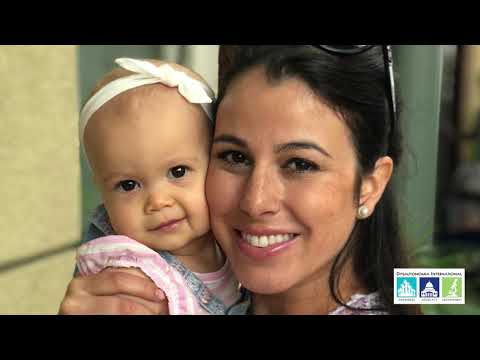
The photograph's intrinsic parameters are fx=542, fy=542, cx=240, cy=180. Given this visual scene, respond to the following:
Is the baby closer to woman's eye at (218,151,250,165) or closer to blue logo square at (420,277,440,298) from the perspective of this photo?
woman's eye at (218,151,250,165)

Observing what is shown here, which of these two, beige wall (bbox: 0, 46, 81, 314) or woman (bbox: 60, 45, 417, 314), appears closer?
woman (bbox: 60, 45, 417, 314)

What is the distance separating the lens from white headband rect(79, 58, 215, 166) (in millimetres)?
843

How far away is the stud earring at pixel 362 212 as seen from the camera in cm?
89

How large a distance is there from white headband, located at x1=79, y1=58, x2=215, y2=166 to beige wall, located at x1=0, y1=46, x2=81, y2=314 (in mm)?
155

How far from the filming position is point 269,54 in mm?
849

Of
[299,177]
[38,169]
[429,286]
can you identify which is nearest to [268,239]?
[299,177]

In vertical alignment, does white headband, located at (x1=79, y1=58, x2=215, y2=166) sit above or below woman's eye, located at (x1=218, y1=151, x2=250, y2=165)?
above

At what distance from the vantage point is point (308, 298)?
0.96 metres

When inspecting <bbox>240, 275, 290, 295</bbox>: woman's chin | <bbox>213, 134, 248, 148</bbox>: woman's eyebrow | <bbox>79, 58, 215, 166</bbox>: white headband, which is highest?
<bbox>79, 58, 215, 166</bbox>: white headband

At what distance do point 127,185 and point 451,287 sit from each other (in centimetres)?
60

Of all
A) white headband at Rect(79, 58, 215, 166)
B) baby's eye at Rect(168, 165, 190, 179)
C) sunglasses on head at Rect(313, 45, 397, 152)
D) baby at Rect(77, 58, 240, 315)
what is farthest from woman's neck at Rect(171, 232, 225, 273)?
sunglasses on head at Rect(313, 45, 397, 152)
